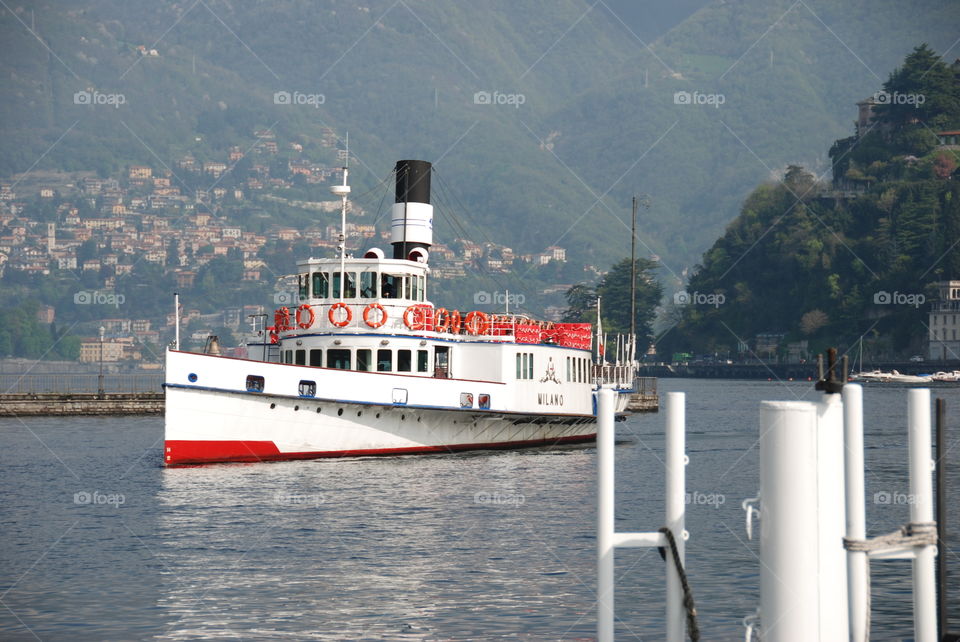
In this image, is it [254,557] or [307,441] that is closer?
[254,557]

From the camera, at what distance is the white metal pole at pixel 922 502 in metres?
11.4

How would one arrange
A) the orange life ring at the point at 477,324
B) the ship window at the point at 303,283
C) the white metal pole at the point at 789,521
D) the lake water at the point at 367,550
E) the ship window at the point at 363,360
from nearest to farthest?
1. the white metal pole at the point at 789,521
2. the lake water at the point at 367,550
3. the ship window at the point at 363,360
4. the ship window at the point at 303,283
5. the orange life ring at the point at 477,324

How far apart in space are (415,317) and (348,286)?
270 cm

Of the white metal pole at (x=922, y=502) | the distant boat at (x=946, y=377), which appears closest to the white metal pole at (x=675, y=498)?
the white metal pole at (x=922, y=502)

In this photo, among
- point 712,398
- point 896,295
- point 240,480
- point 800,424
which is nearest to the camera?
point 800,424

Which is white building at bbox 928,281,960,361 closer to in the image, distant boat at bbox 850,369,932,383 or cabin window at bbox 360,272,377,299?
distant boat at bbox 850,369,932,383

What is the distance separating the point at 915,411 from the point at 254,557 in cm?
1546

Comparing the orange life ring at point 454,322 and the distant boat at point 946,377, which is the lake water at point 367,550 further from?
the distant boat at point 946,377

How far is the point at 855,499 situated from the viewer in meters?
11.5

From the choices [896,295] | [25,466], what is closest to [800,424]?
[25,466]

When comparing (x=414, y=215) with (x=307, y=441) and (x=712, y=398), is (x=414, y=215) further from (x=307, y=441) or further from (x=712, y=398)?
(x=712, y=398)

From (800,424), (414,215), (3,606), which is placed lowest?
(3,606)

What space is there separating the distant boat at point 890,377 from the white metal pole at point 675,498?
5554 inches

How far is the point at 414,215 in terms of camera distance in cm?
4934
